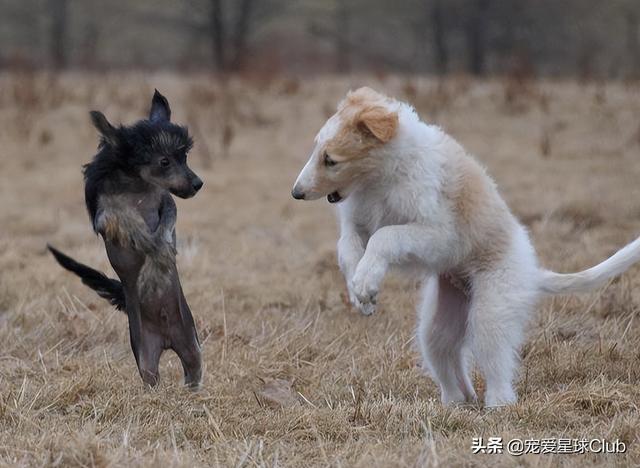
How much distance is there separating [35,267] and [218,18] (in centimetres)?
2072

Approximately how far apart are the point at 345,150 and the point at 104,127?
43.7 inches

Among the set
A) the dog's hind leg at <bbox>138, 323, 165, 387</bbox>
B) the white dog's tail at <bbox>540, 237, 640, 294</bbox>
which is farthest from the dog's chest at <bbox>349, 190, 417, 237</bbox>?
the dog's hind leg at <bbox>138, 323, 165, 387</bbox>

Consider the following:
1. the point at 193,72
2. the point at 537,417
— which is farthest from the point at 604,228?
the point at 193,72

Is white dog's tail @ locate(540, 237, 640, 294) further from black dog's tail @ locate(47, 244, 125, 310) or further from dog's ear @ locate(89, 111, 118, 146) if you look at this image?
dog's ear @ locate(89, 111, 118, 146)

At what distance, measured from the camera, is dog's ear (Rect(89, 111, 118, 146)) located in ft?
12.6

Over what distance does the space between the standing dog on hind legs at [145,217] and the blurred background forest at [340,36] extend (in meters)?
13.6

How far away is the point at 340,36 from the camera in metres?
35.2

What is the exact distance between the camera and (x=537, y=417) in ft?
12.6

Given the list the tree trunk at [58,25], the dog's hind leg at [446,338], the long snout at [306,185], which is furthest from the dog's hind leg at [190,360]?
the tree trunk at [58,25]

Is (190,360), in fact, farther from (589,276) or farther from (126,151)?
(589,276)

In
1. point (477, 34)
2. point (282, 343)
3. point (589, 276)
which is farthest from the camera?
point (477, 34)

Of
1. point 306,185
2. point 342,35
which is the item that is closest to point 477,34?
point 342,35

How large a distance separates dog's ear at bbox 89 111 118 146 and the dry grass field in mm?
1078

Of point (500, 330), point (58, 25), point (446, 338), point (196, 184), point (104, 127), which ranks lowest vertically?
point (446, 338)
